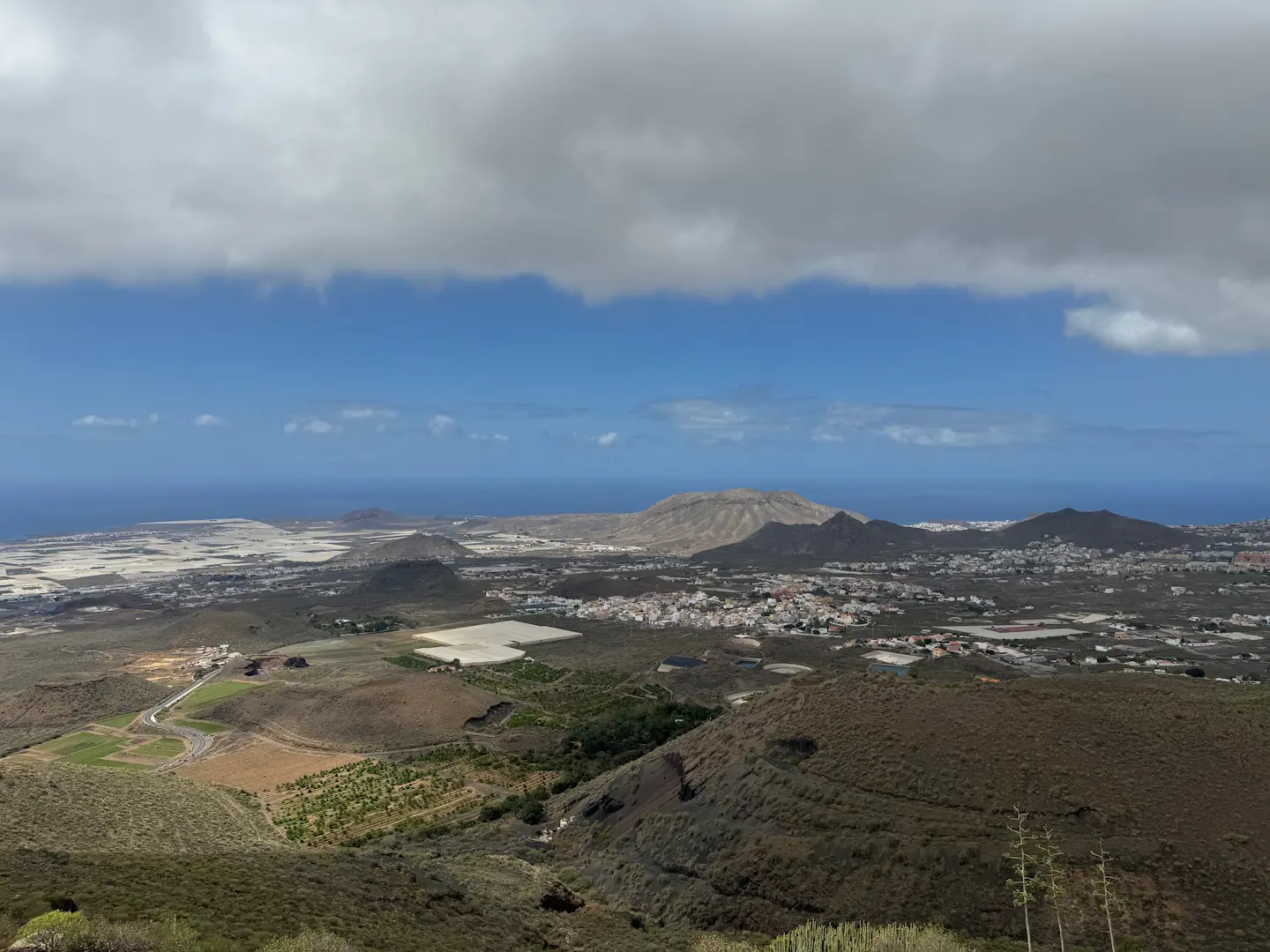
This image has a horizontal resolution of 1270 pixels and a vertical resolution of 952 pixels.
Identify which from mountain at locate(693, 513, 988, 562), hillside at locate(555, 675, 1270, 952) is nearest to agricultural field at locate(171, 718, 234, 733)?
hillside at locate(555, 675, 1270, 952)

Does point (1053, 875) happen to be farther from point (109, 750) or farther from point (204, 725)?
point (204, 725)

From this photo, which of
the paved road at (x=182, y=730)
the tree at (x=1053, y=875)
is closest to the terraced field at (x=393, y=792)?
the paved road at (x=182, y=730)

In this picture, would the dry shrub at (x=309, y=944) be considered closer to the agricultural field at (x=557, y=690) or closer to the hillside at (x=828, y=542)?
the agricultural field at (x=557, y=690)

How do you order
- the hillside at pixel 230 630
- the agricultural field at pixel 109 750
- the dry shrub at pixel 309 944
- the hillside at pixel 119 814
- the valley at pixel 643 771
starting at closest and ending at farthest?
1. the dry shrub at pixel 309 944
2. the valley at pixel 643 771
3. the hillside at pixel 119 814
4. the agricultural field at pixel 109 750
5. the hillside at pixel 230 630

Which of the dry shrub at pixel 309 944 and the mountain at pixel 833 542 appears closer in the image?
the dry shrub at pixel 309 944

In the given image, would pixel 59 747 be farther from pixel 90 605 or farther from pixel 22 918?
pixel 90 605

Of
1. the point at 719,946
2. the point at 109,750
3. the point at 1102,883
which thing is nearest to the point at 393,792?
the point at 109,750
